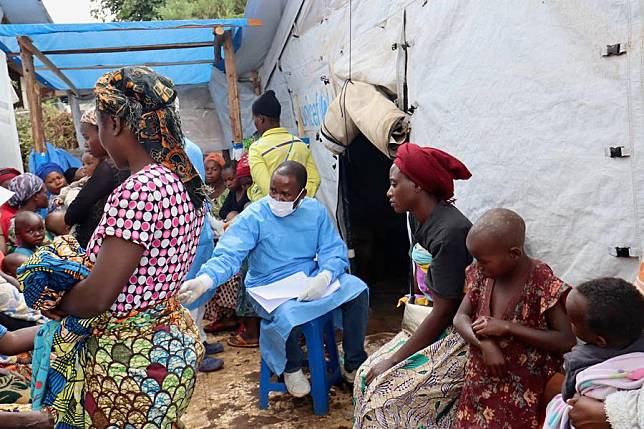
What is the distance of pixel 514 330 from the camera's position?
201 centimetres

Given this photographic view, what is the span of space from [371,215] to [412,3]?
122 inches

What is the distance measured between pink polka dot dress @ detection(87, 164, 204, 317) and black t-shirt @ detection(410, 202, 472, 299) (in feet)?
3.37

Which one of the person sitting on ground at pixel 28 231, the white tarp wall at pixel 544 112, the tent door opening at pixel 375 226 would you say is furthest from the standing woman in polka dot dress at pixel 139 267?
the tent door opening at pixel 375 226

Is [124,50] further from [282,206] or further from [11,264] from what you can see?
[282,206]

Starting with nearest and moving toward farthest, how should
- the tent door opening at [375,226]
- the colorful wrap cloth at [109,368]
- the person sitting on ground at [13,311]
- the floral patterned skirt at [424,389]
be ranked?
the colorful wrap cloth at [109,368], the floral patterned skirt at [424,389], the person sitting on ground at [13,311], the tent door opening at [375,226]

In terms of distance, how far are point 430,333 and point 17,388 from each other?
1.82m

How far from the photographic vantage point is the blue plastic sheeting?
6.21m

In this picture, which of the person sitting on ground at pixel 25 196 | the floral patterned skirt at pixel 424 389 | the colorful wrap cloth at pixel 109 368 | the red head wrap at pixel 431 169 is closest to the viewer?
the colorful wrap cloth at pixel 109 368

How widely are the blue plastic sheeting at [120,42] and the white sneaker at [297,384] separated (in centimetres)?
408

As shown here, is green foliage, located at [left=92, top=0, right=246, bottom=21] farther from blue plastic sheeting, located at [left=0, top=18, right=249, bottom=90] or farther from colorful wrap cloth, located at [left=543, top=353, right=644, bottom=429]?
colorful wrap cloth, located at [left=543, top=353, right=644, bottom=429]

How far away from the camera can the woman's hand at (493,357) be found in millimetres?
2037

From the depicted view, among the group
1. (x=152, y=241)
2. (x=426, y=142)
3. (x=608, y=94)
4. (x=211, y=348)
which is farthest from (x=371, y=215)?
(x=152, y=241)

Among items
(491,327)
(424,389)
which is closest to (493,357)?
(491,327)

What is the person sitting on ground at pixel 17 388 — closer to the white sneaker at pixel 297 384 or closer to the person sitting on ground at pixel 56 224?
the white sneaker at pixel 297 384
